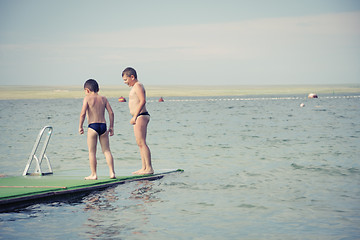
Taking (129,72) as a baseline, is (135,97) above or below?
below

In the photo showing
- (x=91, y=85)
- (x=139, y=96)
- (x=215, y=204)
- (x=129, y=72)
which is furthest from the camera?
(x=129, y=72)

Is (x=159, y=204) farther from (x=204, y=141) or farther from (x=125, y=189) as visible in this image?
(x=204, y=141)

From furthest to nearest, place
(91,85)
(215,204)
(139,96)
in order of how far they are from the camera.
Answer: (139,96)
(91,85)
(215,204)

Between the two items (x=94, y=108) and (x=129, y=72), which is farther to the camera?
(x=129, y=72)

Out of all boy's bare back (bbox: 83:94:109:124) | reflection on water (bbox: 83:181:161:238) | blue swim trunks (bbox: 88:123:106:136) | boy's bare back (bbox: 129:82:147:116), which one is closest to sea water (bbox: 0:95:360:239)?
reflection on water (bbox: 83:181:161:238)

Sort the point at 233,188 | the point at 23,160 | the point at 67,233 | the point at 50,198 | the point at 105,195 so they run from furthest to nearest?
the point at 23,160, the point at 233,188, the point at 105,195, the point at 50,198, the point at 67,233

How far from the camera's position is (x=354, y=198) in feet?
37.0

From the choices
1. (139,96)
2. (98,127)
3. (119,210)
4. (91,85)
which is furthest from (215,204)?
(91,85)

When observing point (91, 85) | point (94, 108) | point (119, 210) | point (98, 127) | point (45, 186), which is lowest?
point (119, 210)

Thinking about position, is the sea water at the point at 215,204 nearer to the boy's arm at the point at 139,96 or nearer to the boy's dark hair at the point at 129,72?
the boy's arm at the point at 139,96

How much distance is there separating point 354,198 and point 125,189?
14.5ft

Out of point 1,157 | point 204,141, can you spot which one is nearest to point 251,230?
point 1,157

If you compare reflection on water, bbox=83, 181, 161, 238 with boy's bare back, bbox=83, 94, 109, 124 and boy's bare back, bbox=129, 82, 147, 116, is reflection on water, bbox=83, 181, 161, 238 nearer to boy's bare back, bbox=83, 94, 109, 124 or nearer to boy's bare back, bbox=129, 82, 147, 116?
boy's bare back, bbox=83, 94, 109, 124

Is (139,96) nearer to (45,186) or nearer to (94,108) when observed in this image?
(94,108)
